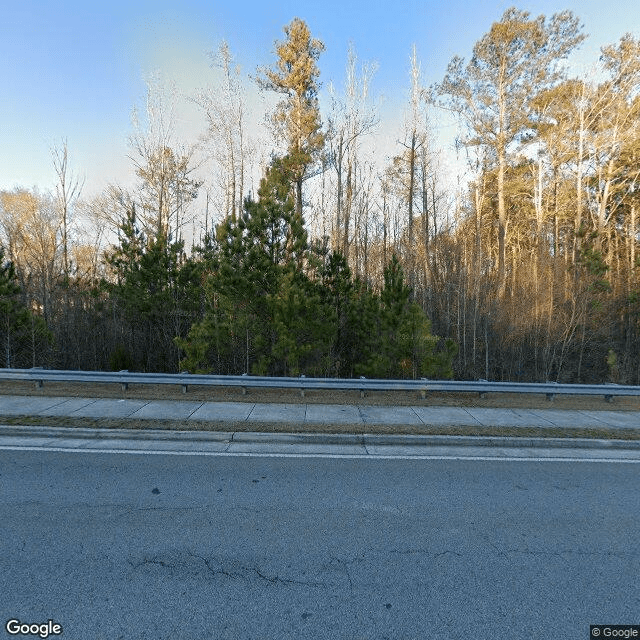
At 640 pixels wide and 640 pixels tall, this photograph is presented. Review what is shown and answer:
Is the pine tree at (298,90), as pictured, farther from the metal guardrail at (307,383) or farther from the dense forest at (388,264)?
the metal guardrail at (307,383)

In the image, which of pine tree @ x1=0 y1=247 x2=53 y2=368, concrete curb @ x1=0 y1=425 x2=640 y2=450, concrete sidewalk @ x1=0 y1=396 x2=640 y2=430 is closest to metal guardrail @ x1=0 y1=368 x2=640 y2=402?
concrete sidewalk @ x1=0 y1=396 x2=640 y2=430

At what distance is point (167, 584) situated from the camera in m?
2.72

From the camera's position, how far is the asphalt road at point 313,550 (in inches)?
96.4

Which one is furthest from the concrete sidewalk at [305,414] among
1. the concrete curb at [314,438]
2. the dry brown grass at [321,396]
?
the concrete curb at [314,438]

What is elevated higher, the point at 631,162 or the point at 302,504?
the point at 631,162

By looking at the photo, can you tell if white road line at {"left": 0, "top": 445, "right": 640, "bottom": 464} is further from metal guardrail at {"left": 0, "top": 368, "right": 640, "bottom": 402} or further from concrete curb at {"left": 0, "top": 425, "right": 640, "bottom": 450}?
metal guardrail at {"left": 0, "top": 368, "right": 640, "bottom": 402}

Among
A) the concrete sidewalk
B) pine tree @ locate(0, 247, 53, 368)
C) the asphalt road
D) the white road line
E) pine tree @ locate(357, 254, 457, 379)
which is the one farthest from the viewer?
pine tree @ locate(0, 247, 53, 368)

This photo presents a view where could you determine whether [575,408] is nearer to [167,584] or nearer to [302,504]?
[302,504]

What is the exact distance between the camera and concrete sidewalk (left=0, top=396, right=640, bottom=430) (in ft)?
21.9

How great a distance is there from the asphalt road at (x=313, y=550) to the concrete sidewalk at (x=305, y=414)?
1.75m

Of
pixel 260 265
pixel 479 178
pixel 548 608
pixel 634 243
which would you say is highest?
pixel 479 178

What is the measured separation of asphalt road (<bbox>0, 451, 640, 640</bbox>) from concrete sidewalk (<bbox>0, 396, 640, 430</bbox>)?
5.75ft

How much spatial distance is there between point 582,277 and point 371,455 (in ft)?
53.8

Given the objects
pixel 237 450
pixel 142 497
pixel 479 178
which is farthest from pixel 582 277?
pixel 142 497
